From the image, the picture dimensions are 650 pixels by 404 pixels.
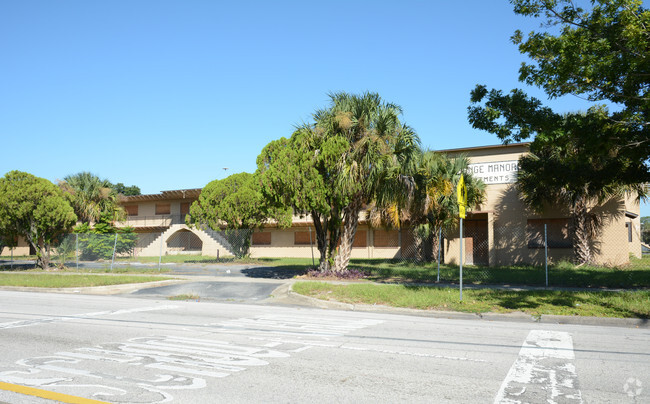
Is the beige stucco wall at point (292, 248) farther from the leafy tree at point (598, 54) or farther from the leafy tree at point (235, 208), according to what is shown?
the leafy tree at point (598, 54)

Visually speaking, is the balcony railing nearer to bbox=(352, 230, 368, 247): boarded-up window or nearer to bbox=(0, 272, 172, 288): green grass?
bbox=(352, 230, 368, 247): boarded-up window

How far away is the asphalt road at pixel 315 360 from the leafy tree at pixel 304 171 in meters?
6.10

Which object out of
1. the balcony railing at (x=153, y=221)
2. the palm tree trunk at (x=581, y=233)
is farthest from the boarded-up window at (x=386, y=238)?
the balcony railing at (x=153, y=221)

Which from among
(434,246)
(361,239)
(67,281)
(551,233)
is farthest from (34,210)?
(551,233)

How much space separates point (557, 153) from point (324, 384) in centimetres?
1909

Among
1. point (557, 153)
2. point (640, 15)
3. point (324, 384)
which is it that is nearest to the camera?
point (324, 384)

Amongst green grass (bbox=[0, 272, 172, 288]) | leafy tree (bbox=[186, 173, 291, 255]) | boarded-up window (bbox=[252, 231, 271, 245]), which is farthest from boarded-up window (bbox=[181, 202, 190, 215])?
green grass (bbox=[0, 272, 172, 288])

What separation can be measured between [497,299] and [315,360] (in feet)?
22.9

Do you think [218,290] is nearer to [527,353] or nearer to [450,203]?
[527,353]

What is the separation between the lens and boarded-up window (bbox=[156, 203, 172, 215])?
42513mm

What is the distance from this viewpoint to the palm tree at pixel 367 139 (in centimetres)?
1563

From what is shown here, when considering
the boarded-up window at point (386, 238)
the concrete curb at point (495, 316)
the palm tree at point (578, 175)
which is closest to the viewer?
the concrete curb at point (495, 316)

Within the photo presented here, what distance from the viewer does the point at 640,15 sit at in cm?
1080

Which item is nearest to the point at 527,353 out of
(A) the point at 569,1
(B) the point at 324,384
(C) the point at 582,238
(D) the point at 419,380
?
(D) the point at 419,380
